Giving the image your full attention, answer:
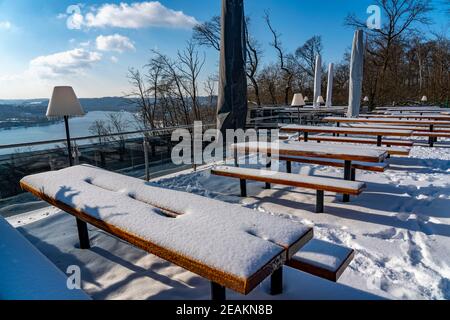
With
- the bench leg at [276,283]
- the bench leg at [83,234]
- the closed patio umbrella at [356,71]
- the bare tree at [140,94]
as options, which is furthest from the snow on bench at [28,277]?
the bare tree at [140,94]

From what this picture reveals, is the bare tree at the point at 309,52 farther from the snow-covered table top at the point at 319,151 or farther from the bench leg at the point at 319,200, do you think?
the bench leg at the point at 319,200

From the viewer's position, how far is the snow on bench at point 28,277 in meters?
1.04

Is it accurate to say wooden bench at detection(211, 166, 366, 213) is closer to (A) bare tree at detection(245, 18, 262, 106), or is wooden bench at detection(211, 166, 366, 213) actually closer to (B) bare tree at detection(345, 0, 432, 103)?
(A) bare tree at detection(245, 18, 262, 106)

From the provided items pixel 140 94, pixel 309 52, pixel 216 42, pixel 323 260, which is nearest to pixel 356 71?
pixel 323 260

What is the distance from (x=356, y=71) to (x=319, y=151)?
4.93 metres

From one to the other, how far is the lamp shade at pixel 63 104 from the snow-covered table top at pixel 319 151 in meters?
2.14

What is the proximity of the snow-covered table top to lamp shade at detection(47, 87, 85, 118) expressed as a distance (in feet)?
7.01

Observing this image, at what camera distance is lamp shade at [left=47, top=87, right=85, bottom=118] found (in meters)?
3.21

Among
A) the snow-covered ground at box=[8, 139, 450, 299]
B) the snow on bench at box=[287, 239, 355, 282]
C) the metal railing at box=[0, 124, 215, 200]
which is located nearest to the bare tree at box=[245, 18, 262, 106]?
the metal railing at box=[0, 124, 215, 200]

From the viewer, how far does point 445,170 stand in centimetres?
452

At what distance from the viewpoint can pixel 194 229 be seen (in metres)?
1.37

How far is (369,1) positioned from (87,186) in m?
19.6

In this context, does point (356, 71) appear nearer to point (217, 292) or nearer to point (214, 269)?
point (217, 292)
